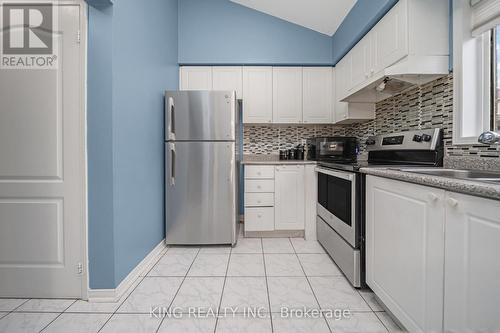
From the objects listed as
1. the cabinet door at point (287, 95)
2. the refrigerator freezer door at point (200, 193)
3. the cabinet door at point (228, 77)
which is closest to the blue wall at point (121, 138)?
the refrigerator freezer door at point (200, 193)

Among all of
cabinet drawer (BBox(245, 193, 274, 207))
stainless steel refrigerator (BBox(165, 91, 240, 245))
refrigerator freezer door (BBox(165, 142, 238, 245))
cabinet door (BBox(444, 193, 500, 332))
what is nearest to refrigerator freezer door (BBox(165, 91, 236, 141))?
stainless steel refrigerator (BBox(165, 91, 240, 245))

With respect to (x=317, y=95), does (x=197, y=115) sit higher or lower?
lower

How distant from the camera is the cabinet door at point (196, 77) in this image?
3119 millimetres

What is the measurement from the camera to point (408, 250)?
115 cm

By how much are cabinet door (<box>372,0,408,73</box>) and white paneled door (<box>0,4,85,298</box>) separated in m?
2.26

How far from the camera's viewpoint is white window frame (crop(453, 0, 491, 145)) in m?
1.51

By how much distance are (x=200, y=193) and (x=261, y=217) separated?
0.79 m

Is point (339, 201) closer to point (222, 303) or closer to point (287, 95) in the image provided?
point (222, 303)

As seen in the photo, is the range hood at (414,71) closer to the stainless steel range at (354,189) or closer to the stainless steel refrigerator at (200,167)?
the stainless steel range at (354,189)

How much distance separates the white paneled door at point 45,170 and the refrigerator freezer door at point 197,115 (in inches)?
38.8

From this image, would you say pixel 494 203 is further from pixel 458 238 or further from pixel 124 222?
pixel 124 222

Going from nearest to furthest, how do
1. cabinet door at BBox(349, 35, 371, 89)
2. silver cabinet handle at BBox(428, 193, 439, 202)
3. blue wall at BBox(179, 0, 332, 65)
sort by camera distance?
silver cabinet handle at BBox(428, 193, 439, 202), cabinet door at BBox(349, 35, 371, 89), blue wall at BBox(179, 0, 332, 65)

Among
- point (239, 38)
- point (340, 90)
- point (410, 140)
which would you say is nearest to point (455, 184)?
point (410, 140)

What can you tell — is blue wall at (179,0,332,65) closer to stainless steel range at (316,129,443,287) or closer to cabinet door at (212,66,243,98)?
cabinet door at (212,66,243,98)
